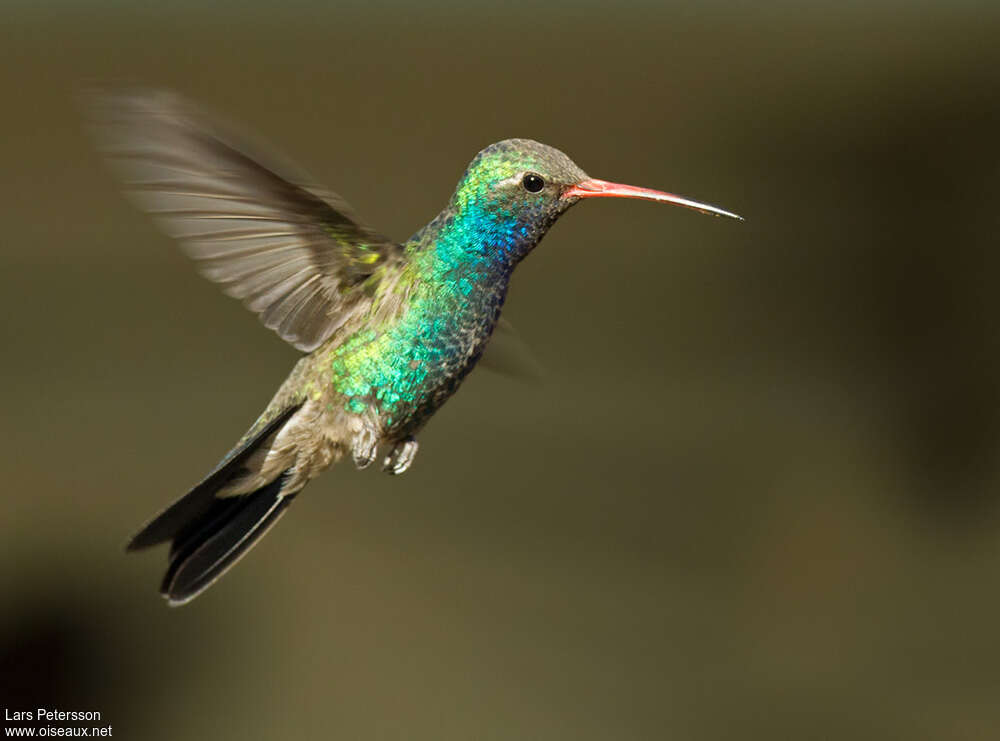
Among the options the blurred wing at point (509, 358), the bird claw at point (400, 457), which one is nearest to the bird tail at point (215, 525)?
the bird claw at point (400, 457)

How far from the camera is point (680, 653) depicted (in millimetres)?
2928

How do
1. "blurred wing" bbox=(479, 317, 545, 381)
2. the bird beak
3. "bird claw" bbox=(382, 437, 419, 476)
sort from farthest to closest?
"blurred wing" bbox=(479, 317, 545, 381) < "bird claw" bbox=(382, 437, 419, 476) < the bird beak

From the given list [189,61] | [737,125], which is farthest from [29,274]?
[737,125]

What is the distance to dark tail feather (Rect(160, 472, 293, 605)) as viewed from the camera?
3.30ft

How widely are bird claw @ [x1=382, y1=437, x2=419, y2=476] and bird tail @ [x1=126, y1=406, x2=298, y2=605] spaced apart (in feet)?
0.34

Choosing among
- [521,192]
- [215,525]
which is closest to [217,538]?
[215,525]

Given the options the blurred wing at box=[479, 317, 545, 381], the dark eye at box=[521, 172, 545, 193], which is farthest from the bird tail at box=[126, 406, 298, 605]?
the dark eye at box=[521, 172, 545, 193]

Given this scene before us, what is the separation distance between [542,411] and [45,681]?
4.00ft

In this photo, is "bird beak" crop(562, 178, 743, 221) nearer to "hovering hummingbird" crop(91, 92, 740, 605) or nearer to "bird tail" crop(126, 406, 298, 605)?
"hovering hummingbird" crop(91, 92, 740, 605)

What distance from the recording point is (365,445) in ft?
3.18

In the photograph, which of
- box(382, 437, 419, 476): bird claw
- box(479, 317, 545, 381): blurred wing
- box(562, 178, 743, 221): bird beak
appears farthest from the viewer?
box(479, 317, 545, 381): blurred wing

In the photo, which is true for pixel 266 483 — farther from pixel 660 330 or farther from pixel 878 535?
pixel 878 535

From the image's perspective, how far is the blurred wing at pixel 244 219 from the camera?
0.82m

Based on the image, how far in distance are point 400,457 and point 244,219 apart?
0.22m
